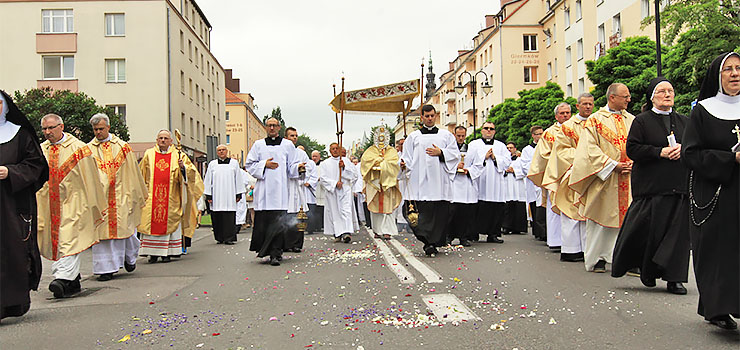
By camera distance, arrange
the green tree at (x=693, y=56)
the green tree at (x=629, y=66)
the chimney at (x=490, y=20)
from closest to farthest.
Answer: the green tree at (x=693, y=56)
the green tree at (x=629, y=66)
the chimney at (x=490, y=20)

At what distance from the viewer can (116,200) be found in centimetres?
906

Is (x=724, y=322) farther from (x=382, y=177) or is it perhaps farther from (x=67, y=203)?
(x=382, y=177)

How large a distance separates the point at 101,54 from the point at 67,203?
36633 mm

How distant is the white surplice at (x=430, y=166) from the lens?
10250 mm

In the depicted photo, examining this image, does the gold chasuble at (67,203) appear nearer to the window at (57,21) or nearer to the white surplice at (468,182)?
the white surplice at (468,182)

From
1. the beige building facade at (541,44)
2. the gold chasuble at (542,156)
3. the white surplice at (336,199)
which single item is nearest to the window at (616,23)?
the beige building facade at (541,44)

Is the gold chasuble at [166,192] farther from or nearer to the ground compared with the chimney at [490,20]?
nearer to the ground

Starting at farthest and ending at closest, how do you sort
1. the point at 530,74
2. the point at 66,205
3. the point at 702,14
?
the point at 530,74, the point at 702,14, the point at 66,205

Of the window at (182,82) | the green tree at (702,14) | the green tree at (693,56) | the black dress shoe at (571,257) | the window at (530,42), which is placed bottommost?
the black dress shoe at (571,257)

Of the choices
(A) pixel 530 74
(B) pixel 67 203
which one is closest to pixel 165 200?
(B) pixel 67 203

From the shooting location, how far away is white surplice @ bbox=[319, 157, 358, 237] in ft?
47.0

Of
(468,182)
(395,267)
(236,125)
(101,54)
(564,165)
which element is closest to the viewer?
(395,267)

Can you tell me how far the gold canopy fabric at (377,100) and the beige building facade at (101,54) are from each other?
29.7 m

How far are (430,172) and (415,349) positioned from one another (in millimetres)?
5911
